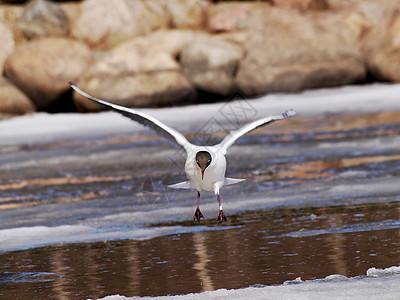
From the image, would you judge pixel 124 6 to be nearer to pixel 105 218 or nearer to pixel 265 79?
pixel 265 79

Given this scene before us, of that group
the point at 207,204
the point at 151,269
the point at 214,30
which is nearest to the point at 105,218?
the point at 207,204

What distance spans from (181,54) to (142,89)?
1.62 meters

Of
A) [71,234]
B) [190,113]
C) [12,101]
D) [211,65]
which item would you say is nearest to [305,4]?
[211,65]

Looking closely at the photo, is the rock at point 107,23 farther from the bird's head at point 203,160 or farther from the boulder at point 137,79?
the bird's head at point 203,160

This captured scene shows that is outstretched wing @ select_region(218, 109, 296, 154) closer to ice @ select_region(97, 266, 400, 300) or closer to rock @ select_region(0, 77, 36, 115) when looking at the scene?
ice @ select_region(97, 266, 400, 300)

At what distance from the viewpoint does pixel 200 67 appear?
73.2ft

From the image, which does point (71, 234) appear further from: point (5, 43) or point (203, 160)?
point (5, 43)

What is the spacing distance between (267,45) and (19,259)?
646 inches

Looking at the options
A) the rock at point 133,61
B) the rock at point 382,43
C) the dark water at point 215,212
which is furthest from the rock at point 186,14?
the dark water at point 215,212

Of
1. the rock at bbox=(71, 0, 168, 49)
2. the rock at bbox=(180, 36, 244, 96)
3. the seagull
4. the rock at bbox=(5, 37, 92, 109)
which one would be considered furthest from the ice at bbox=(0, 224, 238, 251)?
the rock at bbox=(71, 0, 168, 49)

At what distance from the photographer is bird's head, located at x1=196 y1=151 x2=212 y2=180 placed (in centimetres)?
779

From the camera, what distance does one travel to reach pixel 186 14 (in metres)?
24.9

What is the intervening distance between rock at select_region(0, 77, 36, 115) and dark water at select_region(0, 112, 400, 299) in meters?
7.21

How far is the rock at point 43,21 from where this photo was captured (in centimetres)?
2373
